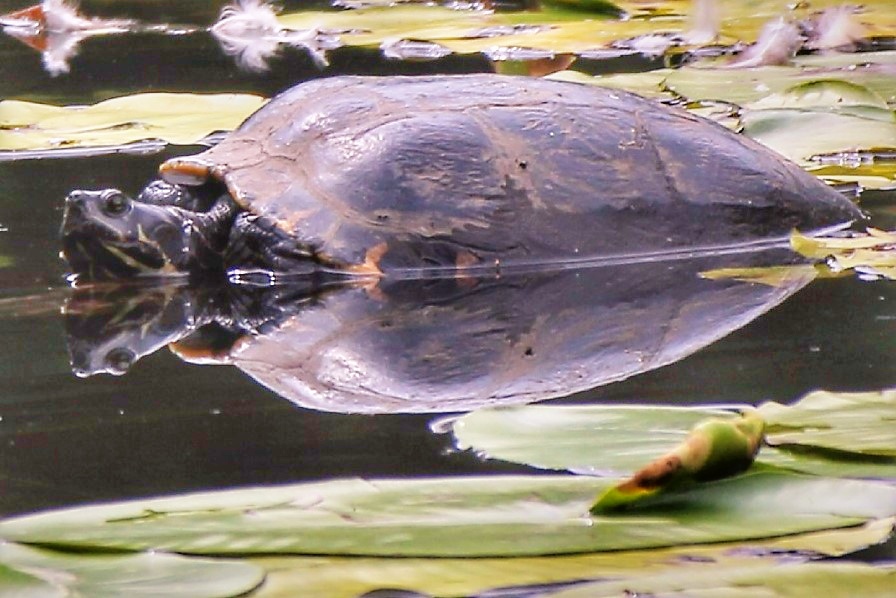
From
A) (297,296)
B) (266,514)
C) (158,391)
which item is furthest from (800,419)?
(297,296)

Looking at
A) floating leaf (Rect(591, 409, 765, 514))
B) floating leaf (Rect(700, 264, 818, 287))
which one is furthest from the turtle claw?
floating leaf (Rect(591, 409, 765, 514))

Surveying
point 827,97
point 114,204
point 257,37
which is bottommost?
point 114,204

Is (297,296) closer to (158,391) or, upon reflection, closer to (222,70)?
(158,391)

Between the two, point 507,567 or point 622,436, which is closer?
point 507,567

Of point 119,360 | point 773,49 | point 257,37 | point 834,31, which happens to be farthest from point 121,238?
point 257,37

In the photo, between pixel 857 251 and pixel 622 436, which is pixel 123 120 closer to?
pixel 857 251

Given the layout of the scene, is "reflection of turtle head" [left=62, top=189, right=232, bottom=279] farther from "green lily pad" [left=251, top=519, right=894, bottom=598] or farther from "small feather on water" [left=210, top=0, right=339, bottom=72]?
"small feather on water" [left=210, top=0, right=339, bottom=72]

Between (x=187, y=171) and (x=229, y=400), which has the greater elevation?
(x=187, y=171)
